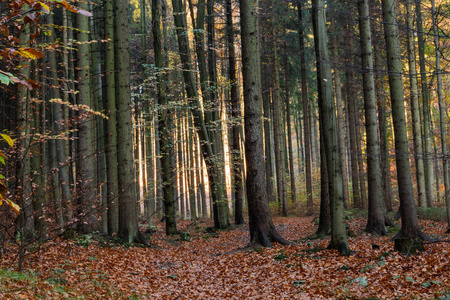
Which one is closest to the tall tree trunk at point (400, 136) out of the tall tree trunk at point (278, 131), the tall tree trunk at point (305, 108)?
the tall tree trunk at point (305, 108)

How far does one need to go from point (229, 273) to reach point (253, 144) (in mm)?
3498

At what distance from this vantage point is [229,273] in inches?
313

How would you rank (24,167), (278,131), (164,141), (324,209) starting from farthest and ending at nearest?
(278,131)
(164,141)
(324,209)
(24,167)

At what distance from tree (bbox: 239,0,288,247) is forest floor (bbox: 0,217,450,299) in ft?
1.99

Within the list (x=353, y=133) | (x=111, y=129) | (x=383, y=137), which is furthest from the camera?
(x=353, y=133)

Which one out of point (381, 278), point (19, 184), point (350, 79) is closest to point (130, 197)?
point (19, 184)

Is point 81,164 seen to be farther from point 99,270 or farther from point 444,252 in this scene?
point 444,252

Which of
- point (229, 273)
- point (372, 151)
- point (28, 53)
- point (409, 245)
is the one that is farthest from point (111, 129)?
point (28, 53)

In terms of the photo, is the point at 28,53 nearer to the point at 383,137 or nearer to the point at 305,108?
the point at 383,137

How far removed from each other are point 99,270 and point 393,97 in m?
7.61

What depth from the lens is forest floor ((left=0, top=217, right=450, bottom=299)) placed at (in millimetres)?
5414

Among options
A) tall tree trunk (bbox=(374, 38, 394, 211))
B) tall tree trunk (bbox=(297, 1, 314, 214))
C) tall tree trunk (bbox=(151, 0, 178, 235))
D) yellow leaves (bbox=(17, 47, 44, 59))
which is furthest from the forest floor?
tall tree trunk (bbox=(297, 1, 314, 214))

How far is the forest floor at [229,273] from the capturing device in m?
5.41

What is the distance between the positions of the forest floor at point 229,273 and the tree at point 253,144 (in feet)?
1.99
